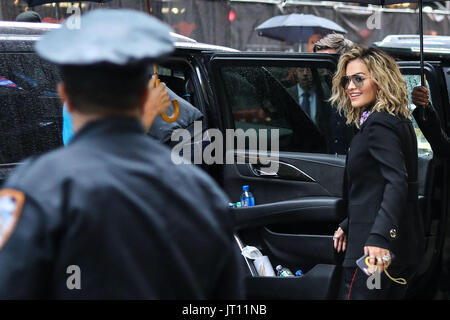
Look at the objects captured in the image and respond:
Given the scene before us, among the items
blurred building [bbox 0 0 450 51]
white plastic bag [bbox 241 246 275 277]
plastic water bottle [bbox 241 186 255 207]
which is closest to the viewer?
white plastic bag [bbox 241 246 275 277]

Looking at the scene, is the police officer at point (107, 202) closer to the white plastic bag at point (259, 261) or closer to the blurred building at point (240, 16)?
the white plastic bag at point (259, 261)

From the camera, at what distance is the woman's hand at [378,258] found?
2736 millimetres

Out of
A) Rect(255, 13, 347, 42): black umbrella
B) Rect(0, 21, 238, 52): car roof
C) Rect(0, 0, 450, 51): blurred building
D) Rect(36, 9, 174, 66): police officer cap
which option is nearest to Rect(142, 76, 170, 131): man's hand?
Rect(0, 21, 238, 52): car roof

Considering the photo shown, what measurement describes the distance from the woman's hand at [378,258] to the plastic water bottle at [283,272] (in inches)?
32.1

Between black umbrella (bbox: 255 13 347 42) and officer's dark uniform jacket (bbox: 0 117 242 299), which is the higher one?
black umbrella (bbox: 255 13 347 42)

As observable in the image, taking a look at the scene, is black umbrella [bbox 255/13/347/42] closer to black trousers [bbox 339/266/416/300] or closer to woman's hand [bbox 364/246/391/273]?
black trousers [bbox 339/266/416/300]

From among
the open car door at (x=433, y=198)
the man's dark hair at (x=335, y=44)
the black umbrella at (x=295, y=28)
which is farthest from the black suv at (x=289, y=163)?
the black umbrella at (x=295, y=28)

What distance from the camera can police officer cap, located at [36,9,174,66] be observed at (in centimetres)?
118

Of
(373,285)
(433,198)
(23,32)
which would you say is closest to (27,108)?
(23,32)

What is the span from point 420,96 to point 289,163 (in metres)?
0.76

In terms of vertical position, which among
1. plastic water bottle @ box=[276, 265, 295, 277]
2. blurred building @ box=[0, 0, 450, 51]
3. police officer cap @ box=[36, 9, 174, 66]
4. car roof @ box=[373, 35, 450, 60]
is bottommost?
plastic water bottle @ box=[276, 265, 295, 277]

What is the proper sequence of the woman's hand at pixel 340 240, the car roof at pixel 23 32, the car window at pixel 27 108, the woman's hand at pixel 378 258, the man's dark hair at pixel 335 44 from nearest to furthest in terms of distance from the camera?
the woman's hand at pixel 378 258 → the car window at pixel 27 108 → the car roof at pixel 23 32 → the woman's hand at pixel 340 240 → the man's dark hair at pixel 335 44

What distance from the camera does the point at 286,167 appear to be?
11.8 feet
